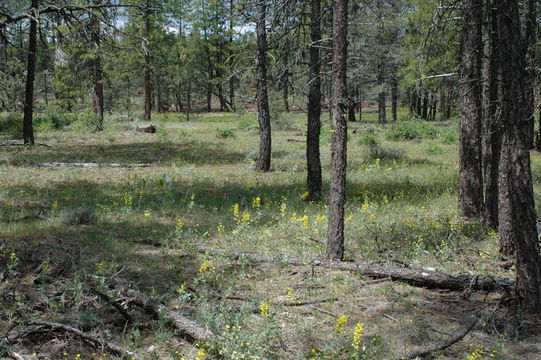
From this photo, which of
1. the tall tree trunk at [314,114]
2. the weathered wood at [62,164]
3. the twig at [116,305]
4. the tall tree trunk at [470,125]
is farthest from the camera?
the weathered wood at [62,164]

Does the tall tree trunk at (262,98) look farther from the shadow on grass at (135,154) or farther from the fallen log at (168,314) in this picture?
the fallen log at (168,314)

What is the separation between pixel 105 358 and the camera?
161 inches

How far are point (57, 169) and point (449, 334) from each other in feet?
40.5

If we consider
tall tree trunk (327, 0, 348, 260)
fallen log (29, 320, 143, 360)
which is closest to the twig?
fallen log (29, 320, 143, 360)

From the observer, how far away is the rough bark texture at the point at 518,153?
473 cm

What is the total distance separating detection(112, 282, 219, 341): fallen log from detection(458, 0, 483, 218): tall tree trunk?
6212 mm

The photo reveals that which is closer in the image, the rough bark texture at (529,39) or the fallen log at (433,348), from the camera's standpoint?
the fallen log at (433,348)

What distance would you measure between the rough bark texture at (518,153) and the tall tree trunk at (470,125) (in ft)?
11.8

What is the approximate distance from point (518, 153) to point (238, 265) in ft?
12.2

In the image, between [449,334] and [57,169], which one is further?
[57,169]

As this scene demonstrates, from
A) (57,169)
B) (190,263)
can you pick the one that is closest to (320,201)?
(190,263)

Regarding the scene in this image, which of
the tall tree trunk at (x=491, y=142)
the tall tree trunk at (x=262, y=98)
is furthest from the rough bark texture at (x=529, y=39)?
the tall tree trunk at (x=262, y=98)

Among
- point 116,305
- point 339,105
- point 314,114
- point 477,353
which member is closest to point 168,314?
point 116,305

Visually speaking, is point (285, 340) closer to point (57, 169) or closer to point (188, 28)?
point (57, 169)
